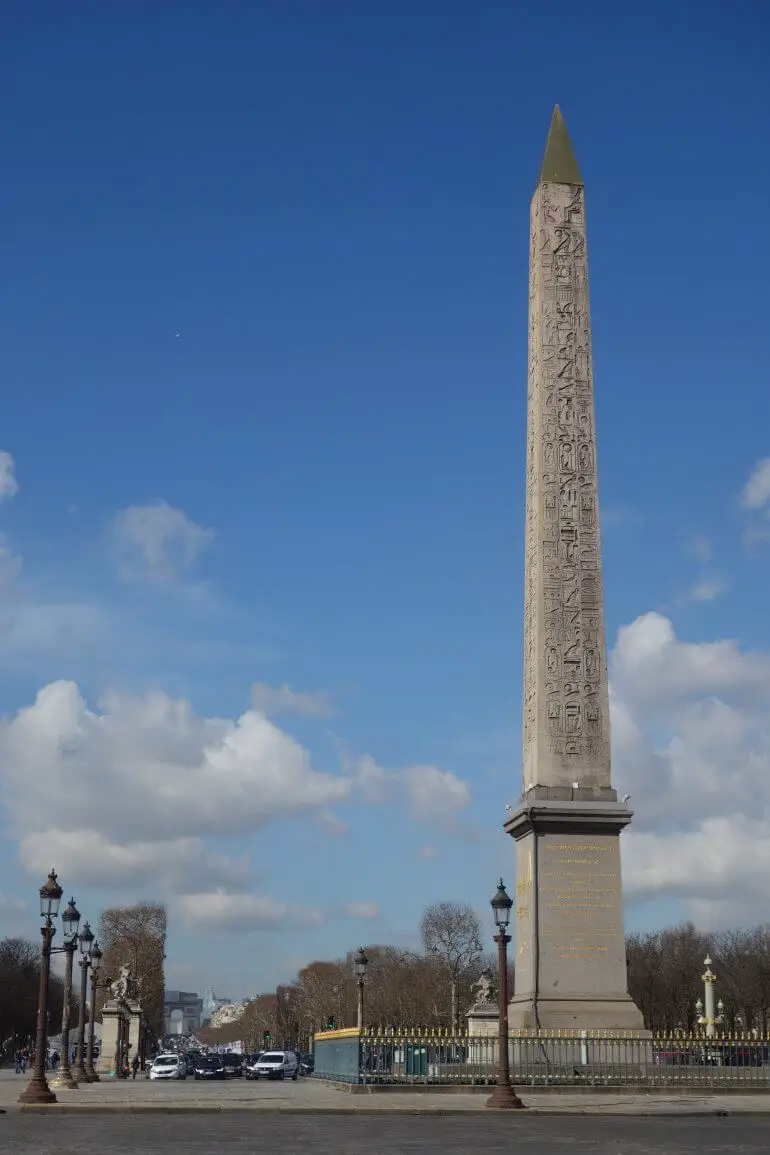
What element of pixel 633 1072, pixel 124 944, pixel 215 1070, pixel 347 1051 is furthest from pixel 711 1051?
pixel 124 944

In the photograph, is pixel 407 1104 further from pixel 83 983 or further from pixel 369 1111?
pixel 83 983

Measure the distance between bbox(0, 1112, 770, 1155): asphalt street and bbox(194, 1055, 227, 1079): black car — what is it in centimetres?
3518

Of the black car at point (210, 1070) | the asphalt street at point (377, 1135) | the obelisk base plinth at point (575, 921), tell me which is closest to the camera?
the asphalt street at point (377, 1135)

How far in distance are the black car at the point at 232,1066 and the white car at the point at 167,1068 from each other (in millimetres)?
2058

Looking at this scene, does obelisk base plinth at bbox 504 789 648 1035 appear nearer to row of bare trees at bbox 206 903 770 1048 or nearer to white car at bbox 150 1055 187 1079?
white car at bbox 150 1055 187 1079

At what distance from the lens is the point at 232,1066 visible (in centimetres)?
5809

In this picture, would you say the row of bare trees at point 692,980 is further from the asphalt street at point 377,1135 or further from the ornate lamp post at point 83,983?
the asphalt street at point 377,1135

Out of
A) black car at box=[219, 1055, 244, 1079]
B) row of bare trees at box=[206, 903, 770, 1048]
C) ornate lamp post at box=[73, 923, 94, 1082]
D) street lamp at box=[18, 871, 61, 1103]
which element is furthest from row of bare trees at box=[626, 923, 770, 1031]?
street lamp at box=[18, 871, 61, 1103]

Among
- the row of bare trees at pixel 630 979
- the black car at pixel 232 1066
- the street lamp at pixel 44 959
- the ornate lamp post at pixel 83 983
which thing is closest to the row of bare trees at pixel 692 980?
the row of bare trees at pixel 630 979

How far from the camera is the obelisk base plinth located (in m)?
27.6

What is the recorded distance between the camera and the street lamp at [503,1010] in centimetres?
2338

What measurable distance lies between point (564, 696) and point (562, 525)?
3.68 metres

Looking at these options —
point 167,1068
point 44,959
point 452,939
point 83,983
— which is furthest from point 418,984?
point 44,959

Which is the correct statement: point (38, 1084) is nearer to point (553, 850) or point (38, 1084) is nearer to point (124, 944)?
point (553, 850)
